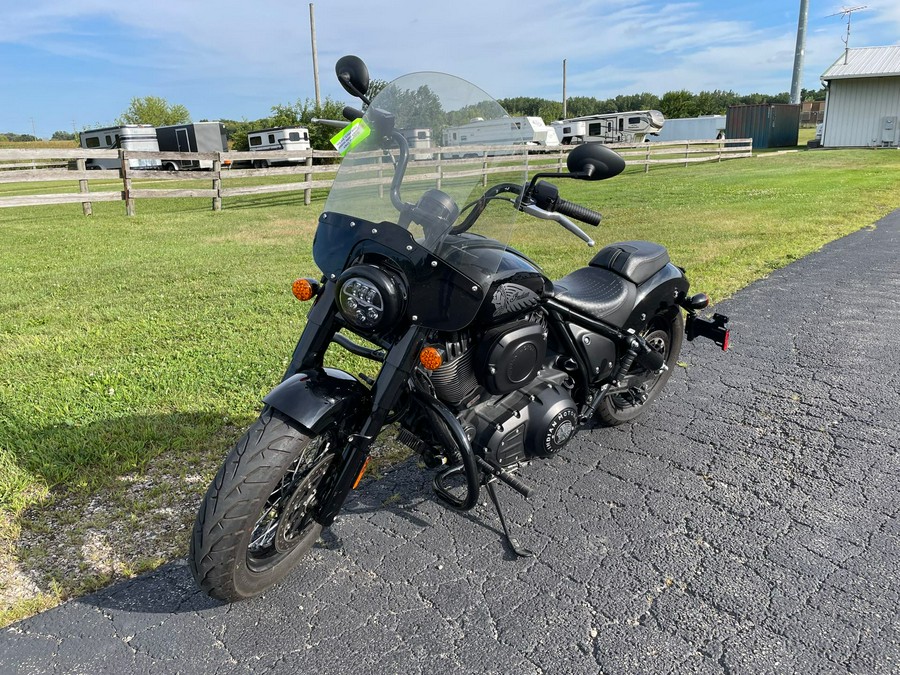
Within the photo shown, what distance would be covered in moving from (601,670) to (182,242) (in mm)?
10120

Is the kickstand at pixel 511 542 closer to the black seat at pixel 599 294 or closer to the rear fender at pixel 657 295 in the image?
the black seat at pixel 599 294

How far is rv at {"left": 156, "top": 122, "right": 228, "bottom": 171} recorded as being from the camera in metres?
31.5

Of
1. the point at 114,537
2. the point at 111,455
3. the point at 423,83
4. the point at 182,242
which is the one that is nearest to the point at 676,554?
the point at 423,83

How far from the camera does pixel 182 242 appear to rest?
10578 mm

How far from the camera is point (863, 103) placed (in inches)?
1510

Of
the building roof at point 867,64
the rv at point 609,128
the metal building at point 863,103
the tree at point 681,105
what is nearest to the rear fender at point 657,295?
the rv at point 609,128

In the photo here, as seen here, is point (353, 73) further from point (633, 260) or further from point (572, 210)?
point (633, 260)

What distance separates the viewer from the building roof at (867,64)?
37562mm

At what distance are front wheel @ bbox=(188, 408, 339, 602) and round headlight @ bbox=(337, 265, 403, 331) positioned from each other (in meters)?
0.45

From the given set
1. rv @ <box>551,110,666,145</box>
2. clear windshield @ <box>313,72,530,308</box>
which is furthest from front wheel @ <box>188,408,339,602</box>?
rv @ <box>551,110,666,145</box>

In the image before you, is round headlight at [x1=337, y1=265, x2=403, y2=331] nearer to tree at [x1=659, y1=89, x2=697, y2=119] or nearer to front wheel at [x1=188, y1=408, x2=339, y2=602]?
front wheel at [x1=188, y1=408, x2=339, y2=602]

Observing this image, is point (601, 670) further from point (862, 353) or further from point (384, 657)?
point (862, 353)

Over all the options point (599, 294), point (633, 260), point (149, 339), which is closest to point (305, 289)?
point (599, 294)

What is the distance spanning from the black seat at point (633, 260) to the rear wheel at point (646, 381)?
1.50ft
